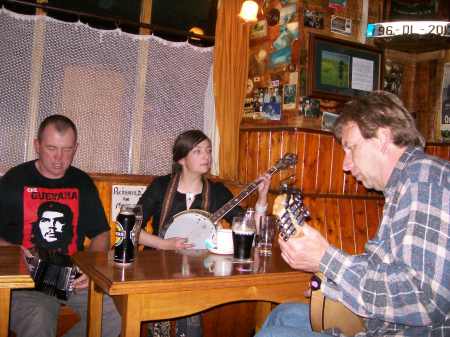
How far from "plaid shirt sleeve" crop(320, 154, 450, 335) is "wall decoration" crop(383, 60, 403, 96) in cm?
293

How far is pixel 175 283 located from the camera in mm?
1603

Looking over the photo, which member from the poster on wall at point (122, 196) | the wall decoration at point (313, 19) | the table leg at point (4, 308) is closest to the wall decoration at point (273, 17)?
the wall decoration at point (313, 19)

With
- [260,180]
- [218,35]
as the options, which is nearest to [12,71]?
[218,35]

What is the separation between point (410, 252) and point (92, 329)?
142 cm

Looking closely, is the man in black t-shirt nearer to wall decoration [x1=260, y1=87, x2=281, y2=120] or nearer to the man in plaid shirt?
the man in plaid shirt

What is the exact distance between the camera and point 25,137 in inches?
130

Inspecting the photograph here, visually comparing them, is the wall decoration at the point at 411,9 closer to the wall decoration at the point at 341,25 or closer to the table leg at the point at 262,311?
the wall decoration at the point at 341,25

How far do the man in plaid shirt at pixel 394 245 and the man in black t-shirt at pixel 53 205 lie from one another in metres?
1.54

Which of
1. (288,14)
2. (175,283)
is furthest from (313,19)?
(175,283)

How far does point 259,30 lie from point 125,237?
2671mm

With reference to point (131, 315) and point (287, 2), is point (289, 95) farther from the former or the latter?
point (131, 315)

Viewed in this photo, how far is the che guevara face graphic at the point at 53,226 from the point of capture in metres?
2.62

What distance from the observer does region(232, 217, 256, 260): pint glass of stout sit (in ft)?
6.32

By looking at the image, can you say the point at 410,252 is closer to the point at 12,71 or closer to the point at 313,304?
the point at 313,304
